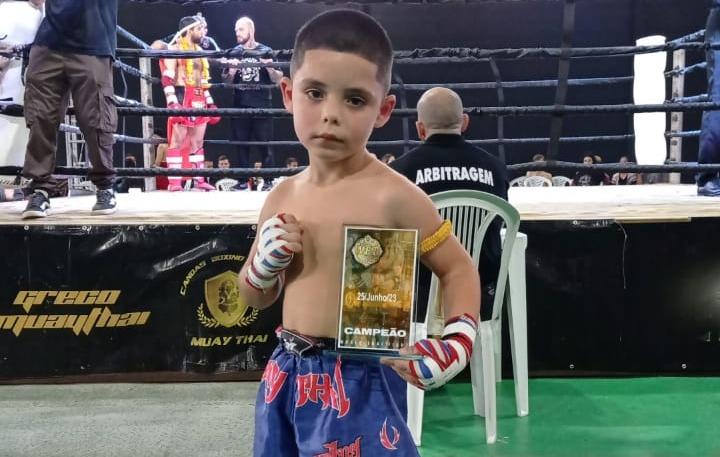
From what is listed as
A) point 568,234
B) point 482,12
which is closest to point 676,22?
point 482,12

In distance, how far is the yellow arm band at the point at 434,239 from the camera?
0.82m

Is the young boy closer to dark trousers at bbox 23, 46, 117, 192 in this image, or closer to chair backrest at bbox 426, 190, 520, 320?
chair backrest at bbox 426, 190, 520, 320

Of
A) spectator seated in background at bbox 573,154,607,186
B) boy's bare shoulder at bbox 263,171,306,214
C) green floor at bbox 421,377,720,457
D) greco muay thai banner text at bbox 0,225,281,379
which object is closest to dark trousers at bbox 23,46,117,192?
greco muay thai banner text at bbox 0,225,281,379

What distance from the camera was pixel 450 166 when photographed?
6.29ft

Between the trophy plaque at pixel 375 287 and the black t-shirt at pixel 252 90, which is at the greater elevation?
the black t-shirt at pixel 252 90

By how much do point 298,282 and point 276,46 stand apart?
24.5ft

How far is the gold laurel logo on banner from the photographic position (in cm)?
227

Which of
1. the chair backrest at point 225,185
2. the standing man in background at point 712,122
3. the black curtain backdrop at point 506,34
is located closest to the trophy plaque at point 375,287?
the standing man in background at point 712,122

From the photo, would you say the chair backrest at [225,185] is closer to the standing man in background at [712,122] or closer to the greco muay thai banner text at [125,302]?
the greco muay thai banner text at [125,302]

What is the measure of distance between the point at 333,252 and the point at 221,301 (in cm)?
155

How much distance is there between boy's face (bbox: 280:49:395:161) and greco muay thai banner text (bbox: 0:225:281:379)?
1517mm

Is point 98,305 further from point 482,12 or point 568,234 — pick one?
point 482,12

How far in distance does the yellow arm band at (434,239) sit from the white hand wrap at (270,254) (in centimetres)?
18

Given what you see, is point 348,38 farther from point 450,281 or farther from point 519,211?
point 519,211
